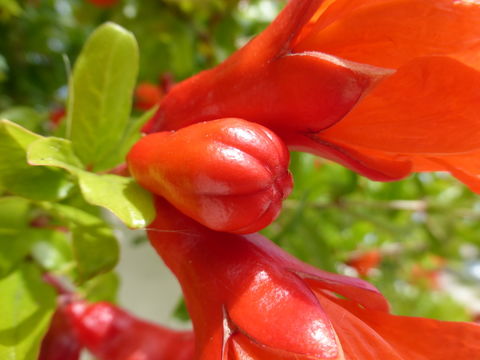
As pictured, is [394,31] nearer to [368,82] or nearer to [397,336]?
[368,82]

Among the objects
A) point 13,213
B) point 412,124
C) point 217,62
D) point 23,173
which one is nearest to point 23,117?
point 13,213

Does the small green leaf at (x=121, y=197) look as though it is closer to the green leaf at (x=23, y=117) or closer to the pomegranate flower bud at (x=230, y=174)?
the pomegranate flower bud at (x=230, y=174)

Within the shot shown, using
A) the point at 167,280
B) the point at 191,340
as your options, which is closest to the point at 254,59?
the point at 191,340

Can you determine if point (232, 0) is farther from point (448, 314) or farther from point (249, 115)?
point (448, 314)

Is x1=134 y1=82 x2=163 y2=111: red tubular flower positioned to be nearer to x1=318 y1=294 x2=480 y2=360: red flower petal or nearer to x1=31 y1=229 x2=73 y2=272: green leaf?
x1=31 y1=229 x2=73 y2=272: green leaf

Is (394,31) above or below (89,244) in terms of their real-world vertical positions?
above
